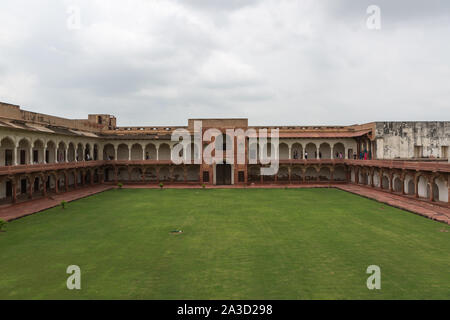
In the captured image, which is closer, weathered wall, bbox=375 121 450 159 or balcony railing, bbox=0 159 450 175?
balcony railing, bbox=0 159 450 175

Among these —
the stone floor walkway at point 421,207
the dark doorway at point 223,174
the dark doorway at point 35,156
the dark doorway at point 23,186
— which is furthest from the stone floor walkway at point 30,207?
the stone floor walkway at point 421,207

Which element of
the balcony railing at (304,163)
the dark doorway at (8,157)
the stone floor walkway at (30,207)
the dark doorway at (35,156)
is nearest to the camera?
the stone floor walkway at (30,207)

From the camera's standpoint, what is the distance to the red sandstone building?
2798 centimetres

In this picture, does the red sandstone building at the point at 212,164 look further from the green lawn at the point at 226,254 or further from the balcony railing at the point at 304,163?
the green lawn at the point at 226,254

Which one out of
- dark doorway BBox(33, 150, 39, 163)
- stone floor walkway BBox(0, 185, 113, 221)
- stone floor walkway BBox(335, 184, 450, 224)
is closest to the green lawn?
stone floor walkway BBox(335, 184, 450, 224)

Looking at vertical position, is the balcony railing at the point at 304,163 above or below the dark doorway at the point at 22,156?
below

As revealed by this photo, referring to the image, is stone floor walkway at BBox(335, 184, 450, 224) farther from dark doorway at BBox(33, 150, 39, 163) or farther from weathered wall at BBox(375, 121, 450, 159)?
dark doorway at BBox(33, 150, 39, 163)

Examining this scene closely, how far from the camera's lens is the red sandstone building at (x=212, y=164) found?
28.0 meters

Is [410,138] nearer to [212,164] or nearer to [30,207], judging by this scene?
[212,164]

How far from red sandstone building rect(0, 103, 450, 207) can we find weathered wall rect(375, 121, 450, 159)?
3.9 inches

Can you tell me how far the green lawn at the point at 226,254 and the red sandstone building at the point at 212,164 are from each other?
9.73 meters

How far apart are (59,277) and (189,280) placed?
14.2 ft
